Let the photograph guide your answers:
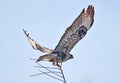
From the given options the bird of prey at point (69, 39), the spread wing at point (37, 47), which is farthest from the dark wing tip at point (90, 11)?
the spread wing at point (37, 47)

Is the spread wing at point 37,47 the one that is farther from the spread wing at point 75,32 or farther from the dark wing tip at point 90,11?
the dark wing tip at point 90,11

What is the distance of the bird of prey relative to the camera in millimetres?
29953

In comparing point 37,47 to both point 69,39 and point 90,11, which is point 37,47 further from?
point 90,11

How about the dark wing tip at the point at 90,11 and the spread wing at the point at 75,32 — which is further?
the spread wing at the point at 75,32

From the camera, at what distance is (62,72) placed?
99.3ft

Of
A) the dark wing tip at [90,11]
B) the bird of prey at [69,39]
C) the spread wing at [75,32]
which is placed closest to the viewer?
the dark wing tip at [90,11]

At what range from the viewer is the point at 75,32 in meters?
30.5

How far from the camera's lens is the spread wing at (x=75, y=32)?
3014cm

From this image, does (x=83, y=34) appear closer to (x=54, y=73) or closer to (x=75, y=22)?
(x=75, y=22)

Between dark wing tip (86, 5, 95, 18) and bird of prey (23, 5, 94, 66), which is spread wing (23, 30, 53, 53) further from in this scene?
dark wing tip (86, 5, 95, 18)

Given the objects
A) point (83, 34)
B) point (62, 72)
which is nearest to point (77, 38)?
point (83, 34)

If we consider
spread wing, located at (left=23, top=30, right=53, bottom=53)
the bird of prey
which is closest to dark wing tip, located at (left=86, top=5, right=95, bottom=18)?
the bird of prey

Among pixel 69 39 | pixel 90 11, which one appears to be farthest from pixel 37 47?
pixel 90 11

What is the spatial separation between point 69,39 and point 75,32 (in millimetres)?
571
